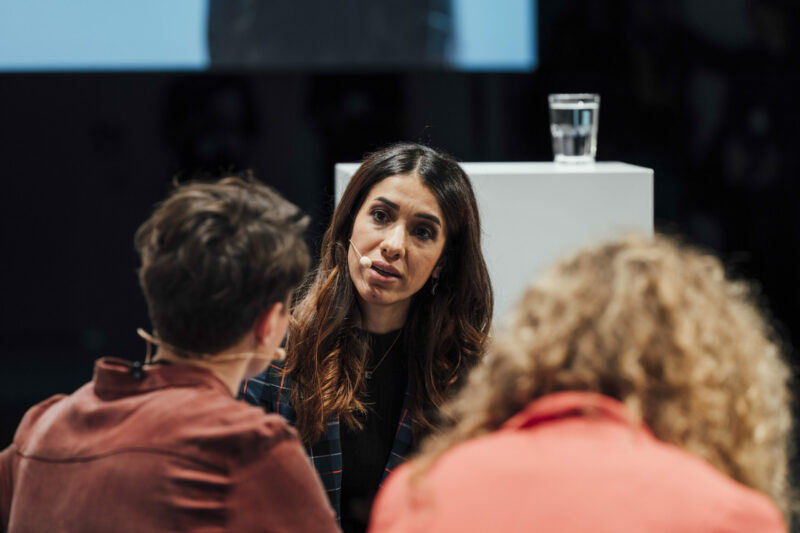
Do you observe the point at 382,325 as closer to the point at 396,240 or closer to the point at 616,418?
the point at 396,240

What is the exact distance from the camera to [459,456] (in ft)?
3.62

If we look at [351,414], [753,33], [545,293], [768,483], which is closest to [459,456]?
[545,293]

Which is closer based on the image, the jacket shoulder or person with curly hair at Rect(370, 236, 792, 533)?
person with curly hair at Rect(370, 236, 792, 533)

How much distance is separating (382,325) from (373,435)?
238 mm

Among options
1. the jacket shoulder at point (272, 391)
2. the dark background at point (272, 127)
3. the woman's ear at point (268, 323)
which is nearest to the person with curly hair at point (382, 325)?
the jacket shoulder at point (272, 391)

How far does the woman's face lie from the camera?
7.13 ft

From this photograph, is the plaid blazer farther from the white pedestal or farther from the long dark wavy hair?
the white pedestal

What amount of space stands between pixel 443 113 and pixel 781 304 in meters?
1.80

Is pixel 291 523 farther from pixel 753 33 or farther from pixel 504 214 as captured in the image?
pixel 753 33

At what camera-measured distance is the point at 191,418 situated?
1229mm

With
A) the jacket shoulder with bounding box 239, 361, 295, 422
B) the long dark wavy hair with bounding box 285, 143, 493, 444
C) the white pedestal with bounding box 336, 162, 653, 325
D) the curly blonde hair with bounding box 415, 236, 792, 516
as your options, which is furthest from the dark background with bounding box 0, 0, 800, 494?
the curly blonde hair with bounding box 415, 236, 792, 516

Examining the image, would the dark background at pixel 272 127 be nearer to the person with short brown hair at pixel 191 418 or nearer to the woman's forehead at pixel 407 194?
the woman's forehead at pixel 407 194

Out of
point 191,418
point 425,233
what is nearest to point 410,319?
point 425,233

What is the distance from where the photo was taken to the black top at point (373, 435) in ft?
7.00
